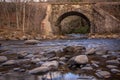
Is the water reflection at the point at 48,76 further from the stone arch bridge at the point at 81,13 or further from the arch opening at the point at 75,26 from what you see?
the arch opening at the point at 75,26

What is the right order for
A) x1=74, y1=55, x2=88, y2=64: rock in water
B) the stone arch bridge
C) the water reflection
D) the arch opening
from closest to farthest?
the water reflection
x1=74, y1=55, x2=88, y2=64: rock in water
the stone arch bridge
the arch opening

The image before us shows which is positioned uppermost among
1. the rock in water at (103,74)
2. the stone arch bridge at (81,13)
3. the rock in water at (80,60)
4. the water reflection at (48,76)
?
the stone arch bridge at (81,13)

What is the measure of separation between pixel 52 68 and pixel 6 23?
1493 cm

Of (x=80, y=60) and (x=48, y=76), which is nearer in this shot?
(x=48, y=76)

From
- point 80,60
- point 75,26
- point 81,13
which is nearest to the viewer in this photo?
point 80,60

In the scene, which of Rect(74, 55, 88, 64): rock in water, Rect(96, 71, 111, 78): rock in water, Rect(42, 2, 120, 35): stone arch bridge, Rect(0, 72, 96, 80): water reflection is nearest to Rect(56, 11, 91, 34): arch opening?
Rect(42, 2, 120, 35): stone arch bridge

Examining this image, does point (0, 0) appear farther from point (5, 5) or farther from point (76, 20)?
point (76, 20)

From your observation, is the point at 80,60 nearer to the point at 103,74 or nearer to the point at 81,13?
the point at 103,74

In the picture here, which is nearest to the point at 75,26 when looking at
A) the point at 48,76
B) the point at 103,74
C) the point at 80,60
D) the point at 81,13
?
the point at 81,13

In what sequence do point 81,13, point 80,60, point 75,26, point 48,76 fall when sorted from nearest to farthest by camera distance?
point 48,76
point 80,60
point 81,13
point 75,26

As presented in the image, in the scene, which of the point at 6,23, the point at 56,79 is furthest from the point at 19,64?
the point at 6,23

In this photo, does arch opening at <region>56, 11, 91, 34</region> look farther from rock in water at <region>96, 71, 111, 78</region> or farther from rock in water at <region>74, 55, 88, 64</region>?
rock in water at <region>96, 71, 111, 78</region>

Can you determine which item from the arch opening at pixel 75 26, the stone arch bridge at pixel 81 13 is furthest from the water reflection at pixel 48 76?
the arch opening at pixel 75 26

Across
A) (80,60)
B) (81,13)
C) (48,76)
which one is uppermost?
(81,13)
